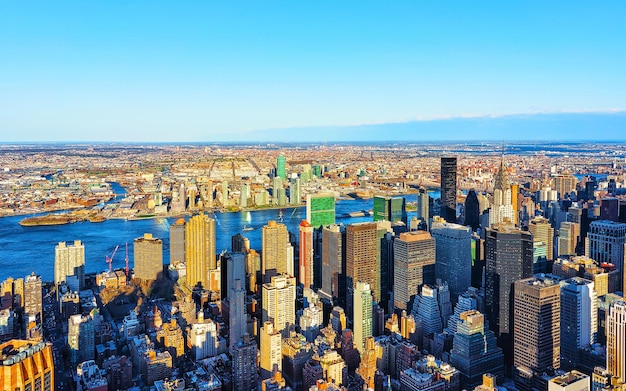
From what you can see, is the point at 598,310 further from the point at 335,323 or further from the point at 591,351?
the point at 335,323

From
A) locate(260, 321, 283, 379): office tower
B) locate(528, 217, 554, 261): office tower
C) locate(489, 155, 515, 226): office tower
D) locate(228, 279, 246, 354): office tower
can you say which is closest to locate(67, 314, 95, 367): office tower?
locate(228, 279, 246, 354): office tower

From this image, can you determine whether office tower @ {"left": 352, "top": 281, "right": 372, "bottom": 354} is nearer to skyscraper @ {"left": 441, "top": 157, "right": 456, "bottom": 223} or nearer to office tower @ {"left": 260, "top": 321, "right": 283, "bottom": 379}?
office tower @ {"left": 260, "top": 321, "right": 283, "bottom": 379}

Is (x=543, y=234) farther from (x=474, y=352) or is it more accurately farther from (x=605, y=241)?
(x=474, y=352)

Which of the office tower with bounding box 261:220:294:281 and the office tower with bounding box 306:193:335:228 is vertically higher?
the office tower with bounding box 306:193:335:228

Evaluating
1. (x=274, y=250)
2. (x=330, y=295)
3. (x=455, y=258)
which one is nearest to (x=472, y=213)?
(x=455, y=258)

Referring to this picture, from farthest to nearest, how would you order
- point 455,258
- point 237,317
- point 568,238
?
point 568,238, point 455,258, point 237,317

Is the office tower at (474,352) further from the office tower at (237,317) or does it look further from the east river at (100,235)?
the east river at (100,235)

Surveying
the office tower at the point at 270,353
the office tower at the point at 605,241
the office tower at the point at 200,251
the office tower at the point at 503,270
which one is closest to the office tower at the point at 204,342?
the office tower at the point at 270,353
